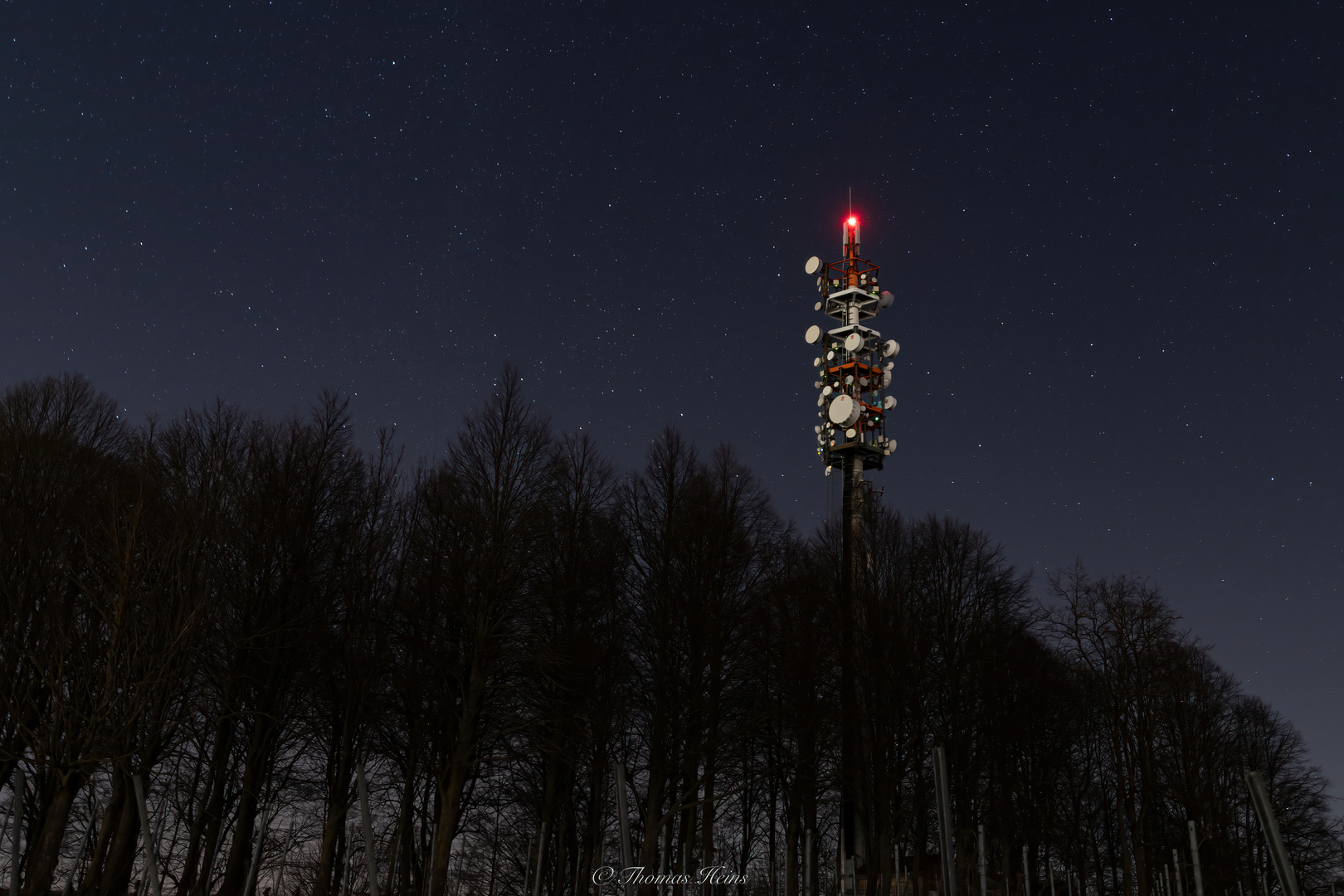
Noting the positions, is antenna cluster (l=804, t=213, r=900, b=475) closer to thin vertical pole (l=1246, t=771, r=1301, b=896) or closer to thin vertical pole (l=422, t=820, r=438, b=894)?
thin vertical pole (l=422, t=820, r=438, b=894)

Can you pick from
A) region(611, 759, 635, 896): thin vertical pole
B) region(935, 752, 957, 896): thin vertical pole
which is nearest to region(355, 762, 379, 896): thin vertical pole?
region(611, 759, 635, 896): thin vertical pole

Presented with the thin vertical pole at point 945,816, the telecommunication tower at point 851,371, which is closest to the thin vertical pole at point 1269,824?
the thin vertical pole at point 945,816

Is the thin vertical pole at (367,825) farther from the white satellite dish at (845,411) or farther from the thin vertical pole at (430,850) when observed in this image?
the white satellite dish at (845,411)

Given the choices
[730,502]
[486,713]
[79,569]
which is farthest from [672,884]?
[79,569]

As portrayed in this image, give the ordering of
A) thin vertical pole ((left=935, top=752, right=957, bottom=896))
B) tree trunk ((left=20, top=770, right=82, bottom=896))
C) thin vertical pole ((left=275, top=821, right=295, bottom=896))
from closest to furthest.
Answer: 1. thin vertical pole ((left=935, top=752, right=957, bottom=896))
2. tree trunk ((left=20, top=770, right=82, bottom=896))
3. thin vertical pole ((left=275, top=821, right=295, bottom=896))

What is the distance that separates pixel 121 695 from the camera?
12875 millimetres

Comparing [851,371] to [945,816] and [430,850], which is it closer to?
[430,850]

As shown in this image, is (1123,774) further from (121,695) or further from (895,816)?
(121,695)

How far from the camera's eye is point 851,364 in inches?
2249

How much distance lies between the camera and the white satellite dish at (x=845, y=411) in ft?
178

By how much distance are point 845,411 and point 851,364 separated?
3.81 metres

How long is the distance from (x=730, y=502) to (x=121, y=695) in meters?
20.6

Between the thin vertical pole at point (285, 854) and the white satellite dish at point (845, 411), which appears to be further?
the white satellite dish at point (845, 411)

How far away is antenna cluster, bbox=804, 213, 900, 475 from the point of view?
55.2 m
